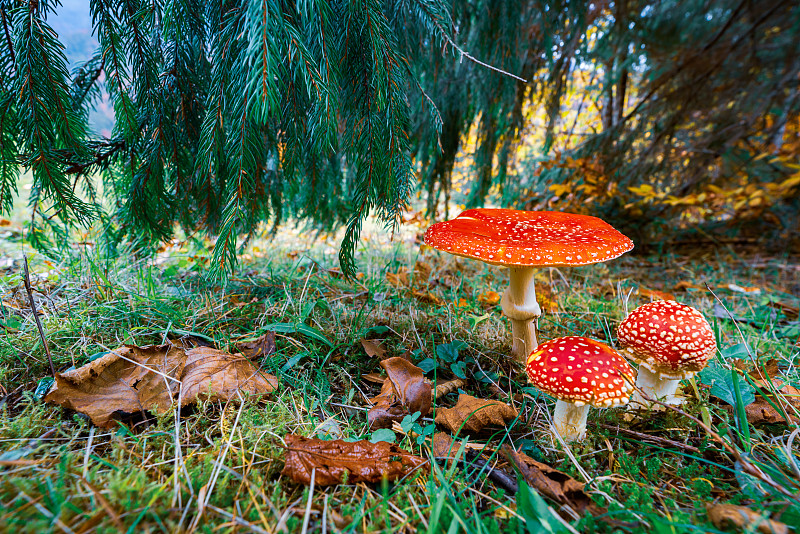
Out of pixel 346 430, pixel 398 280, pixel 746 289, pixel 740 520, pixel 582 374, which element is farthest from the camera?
pixel 746 289

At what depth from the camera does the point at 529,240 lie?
1.66 m

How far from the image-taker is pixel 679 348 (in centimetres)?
155

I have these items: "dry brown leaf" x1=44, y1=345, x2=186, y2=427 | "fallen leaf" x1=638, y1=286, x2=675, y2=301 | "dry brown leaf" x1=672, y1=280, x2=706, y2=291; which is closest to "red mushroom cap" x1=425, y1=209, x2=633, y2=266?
"dry brown leaf" x1=44, y1=345, x2=186, y2=427

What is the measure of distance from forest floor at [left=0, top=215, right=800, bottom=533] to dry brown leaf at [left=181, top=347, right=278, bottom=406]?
59 millimetres

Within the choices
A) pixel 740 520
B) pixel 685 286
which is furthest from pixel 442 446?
pixel 685 286

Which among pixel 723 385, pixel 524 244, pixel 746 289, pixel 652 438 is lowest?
pixel 746 289

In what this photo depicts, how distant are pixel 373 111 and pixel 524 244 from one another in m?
0.97

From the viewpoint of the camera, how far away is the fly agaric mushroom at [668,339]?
155cm

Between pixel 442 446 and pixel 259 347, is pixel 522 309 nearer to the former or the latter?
pixel 442 446

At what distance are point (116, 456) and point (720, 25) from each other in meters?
6.65

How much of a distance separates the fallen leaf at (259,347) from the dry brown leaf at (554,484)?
130 centimetres

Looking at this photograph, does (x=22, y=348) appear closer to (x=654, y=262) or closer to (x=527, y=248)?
(x=527, y=248)

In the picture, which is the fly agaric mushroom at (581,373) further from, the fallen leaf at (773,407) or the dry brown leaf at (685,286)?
the dry brown leaf at (685,286)

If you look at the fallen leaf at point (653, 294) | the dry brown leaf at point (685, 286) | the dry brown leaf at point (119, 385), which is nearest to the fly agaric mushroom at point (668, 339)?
the fallen leaf at point (653, 294)
